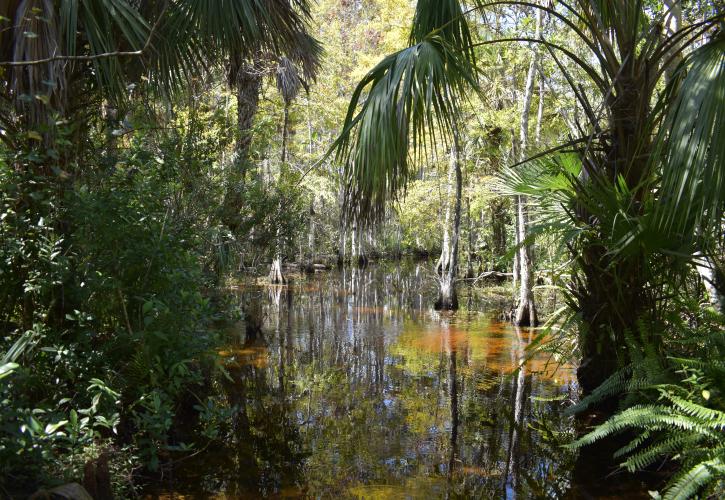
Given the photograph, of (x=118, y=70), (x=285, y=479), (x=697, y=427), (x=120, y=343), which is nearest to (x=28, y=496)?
(x=120, y=343)

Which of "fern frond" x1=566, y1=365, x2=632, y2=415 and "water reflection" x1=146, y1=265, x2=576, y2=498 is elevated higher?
"fern frond" x1=566, y1=365, x2=632, y2=415

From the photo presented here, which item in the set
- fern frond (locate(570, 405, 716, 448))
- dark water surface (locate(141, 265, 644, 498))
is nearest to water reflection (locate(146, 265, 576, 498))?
dark water surface (locate(141, 265, 644, 498))

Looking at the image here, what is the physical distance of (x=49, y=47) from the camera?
13.0ft

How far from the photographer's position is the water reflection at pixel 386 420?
415cm

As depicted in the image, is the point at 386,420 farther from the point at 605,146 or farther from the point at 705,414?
the point at 605,146

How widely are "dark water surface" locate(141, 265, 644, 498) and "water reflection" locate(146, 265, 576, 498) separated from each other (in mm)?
15

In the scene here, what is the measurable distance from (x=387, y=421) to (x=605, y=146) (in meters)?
3.29

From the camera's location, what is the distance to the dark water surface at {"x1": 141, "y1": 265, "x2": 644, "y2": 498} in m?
4.13

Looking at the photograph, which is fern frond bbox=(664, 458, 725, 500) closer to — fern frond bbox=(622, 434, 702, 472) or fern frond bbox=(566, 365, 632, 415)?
fern frond bbox=(622, 434, 702, 472)

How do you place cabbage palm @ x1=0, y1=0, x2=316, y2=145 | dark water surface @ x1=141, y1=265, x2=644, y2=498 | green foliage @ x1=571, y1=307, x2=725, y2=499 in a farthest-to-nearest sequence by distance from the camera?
dark water surface @ x1=141, y1=265, x2=644, y2=498, cabbage palm @ x1=0, y1=0, x2=316, y2=145, green foliage @ x1=571, y1=307, x2=725, y2=499

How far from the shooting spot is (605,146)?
4.77 meters

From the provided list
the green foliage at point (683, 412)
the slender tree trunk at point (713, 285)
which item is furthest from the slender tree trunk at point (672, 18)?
the green foliage at point (683, 412)

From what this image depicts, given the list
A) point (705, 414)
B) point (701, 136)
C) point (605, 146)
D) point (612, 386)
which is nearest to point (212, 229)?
point (605, 146)

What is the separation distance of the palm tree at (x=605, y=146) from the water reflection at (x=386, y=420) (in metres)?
1.07
